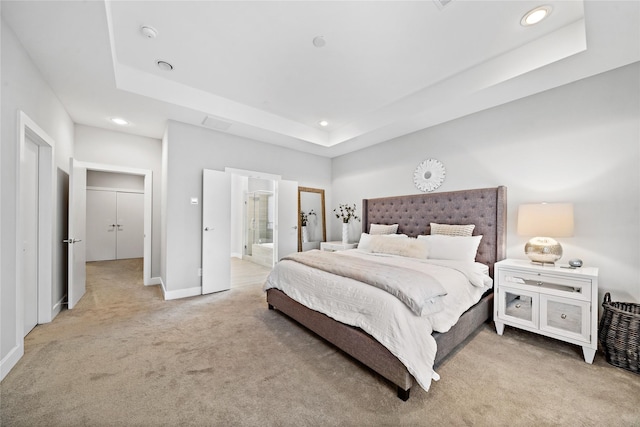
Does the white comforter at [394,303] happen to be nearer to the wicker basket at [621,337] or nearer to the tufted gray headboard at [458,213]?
the tufted gray headboard at [458,213]

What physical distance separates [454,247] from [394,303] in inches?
67.9

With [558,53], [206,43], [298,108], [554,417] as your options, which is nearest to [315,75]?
[298,108]

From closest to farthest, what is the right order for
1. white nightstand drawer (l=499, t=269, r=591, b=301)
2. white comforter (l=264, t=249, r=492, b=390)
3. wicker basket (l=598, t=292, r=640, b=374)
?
white comforter (l=264, t=249, r=492, b=390) → wicker basket (l=598, t=292, r=640, b=374) → white nightstand drawer (l=499, t=269, r=591, b=301)

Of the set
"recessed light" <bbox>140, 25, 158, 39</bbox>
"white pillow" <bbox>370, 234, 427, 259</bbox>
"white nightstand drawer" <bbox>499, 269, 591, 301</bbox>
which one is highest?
"recessed light" <bbox>140, 25, 158, 39</bbox>

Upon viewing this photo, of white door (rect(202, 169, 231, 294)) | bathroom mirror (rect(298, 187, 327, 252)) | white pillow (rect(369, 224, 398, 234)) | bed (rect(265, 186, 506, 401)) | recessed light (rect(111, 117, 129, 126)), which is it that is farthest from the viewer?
bathroom mirror (rect(298, 187, 327, 252))

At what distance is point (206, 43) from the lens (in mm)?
2469

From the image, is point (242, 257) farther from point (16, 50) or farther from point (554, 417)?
point (554, 417)

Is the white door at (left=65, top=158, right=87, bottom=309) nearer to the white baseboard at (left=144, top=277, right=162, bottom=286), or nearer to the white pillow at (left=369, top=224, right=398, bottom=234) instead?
the white baseboard at (left=144, top=277, right=162, bottom=286)

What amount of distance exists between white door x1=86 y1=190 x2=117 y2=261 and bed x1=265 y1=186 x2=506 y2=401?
6069 millimetres

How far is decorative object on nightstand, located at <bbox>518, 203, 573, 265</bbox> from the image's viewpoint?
239 cm

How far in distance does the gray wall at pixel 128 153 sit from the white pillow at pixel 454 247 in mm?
4582

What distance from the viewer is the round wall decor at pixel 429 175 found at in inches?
147

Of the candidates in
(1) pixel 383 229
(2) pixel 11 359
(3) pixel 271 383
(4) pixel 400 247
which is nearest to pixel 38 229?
(2) pixel 11 359

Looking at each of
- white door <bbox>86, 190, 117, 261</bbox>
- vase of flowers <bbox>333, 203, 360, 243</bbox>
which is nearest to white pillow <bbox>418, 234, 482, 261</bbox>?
vase of flowers <bbox>333, 203, 360, 243</bbox>
